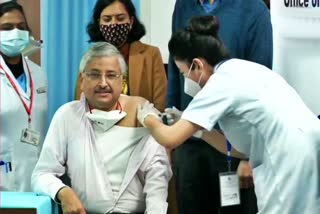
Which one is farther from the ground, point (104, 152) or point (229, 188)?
point (104, 152)

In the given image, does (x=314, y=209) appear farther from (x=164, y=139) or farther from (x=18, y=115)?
(x=18, y=115)

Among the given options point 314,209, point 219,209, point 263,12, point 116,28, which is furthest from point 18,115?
point 314,209

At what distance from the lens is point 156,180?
2102 millimetres

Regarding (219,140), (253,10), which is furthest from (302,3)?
(219,140)

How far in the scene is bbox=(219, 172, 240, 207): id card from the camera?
215 cm

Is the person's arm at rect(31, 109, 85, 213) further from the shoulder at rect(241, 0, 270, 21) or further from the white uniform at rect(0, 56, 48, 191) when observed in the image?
the shoulder at rect(241, 0, 270, 21)

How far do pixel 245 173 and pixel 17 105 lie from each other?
1025 mm

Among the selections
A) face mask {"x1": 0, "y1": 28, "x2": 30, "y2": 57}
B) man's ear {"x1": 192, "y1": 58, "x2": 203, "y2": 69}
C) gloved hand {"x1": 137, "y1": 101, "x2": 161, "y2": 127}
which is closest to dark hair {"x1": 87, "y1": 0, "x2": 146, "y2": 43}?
face mask {"x1": 0, "y1": 28, "x2": 30, "y2": 57}

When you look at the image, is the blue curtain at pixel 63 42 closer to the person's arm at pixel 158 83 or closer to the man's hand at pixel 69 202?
the person's arm at pixel 158 83

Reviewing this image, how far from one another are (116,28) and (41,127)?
59 centimetres

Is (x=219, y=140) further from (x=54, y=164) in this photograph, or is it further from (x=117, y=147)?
(x=54, y=164)

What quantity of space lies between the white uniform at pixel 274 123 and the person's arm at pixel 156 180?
1.31ft

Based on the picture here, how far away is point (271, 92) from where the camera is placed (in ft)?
5.82

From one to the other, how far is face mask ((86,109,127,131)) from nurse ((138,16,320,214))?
13.9 inches
